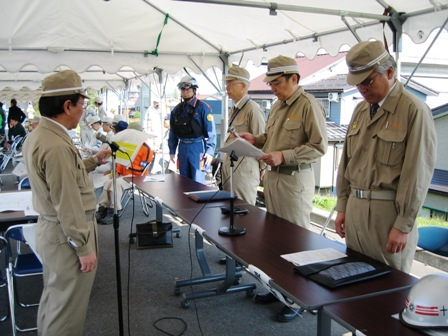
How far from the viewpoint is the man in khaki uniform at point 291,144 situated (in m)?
2.72

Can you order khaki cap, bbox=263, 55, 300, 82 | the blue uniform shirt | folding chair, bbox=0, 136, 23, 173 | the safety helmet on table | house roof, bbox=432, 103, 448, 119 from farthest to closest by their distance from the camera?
folding chair, bbox=0, 136, 23, 173 < house roof, bbox=432, 103, 448, 119 < the blue uniform shirt < the safety helmet on table < khaki cap, bbox=263, 55, 300, 82

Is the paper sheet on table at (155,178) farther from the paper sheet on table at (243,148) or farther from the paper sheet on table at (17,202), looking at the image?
the paper sheet on table at (243,148)

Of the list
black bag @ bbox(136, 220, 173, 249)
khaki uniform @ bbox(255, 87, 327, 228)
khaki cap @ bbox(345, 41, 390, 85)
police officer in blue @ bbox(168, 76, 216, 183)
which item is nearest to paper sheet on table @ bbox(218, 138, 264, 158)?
khaki uniform @ bbox(255, 87, 327, 228)

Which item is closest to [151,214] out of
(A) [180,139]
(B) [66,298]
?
(A) [180,139]

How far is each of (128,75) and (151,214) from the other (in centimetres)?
692

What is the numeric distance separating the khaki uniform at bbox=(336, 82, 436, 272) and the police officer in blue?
9.33 ft

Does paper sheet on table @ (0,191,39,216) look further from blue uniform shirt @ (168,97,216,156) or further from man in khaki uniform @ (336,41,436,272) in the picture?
man in khaki uniform @ (336,41,436,272)

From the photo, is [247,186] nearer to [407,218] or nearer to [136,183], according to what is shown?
[136,183]

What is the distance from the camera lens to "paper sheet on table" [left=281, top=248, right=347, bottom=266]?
177cm

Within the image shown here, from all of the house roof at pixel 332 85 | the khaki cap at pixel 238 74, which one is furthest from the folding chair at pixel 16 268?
the house roof at pixel 332 85

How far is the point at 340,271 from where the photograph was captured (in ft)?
5.32

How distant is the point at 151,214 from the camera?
604 centimetres

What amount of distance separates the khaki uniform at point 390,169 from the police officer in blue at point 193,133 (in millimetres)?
2842

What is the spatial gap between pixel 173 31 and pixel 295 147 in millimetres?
3390
